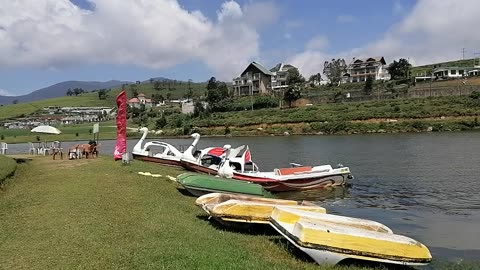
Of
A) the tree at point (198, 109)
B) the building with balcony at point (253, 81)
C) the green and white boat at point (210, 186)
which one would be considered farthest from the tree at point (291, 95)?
the green and white boat at point (210, 186)

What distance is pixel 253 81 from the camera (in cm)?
15800

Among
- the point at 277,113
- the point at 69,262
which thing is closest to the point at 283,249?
the point at 69,262

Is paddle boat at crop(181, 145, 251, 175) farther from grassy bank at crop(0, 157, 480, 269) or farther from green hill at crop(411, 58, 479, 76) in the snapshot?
green hill at crop(411, 58, 479, 76)

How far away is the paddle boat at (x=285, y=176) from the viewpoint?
2895 centimetres

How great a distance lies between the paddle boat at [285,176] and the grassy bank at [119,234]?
8.57m

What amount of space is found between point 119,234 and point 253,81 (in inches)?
5789

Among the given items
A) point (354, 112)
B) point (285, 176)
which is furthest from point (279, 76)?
point (285, 176)

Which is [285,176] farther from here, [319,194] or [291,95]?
[291,95]

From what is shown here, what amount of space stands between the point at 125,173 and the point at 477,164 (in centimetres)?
2878

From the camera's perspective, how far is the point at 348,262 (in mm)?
11859

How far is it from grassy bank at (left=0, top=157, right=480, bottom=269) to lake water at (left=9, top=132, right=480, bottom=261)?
4.44 meters

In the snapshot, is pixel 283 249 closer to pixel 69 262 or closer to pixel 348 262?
pixel 348 262

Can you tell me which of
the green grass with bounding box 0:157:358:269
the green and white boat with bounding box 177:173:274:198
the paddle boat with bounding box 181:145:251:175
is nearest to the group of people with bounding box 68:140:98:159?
the paddle boat with bounding box 181:145:251:175

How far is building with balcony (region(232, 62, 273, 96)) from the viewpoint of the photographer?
156 metres
